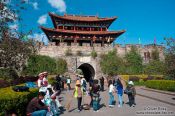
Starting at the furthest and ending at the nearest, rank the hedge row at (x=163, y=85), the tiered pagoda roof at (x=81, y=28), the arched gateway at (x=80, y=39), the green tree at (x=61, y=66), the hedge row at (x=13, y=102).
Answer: the tiered pagoda roof at (x=81, y=28) → the arched gateway at (x=80, y=39) → the green tree at (x=61, y=66) → the hedge row at (x=163, y=85) → the hedge row at (x=13, y=102)

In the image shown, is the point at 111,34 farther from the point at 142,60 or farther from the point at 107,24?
the point at 142,60

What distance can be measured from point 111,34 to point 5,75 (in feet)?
114

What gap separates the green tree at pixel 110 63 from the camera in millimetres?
40031

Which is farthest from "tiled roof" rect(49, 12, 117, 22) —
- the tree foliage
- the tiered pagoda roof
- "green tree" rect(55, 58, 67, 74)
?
the tree foliage

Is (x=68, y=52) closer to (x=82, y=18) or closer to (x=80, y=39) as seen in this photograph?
(x=80, y=39)

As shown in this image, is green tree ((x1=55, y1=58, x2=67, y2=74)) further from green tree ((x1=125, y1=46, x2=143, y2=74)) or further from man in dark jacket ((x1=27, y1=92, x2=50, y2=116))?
man in dark jacket ((x1=27, y1=92, x2=50, y2=116))

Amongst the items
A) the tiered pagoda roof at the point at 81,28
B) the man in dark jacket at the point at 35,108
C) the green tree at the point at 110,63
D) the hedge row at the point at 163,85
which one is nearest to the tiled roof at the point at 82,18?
the tiered pagoda roof at the point at 81,28

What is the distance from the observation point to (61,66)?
129ft

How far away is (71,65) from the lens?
134ft

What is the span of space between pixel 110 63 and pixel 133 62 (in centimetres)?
449

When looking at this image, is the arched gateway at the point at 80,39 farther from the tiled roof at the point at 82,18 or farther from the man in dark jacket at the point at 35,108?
the man in dark jacket at the point at 35,108

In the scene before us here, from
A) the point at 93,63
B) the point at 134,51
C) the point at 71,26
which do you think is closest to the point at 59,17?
the point at 71,26

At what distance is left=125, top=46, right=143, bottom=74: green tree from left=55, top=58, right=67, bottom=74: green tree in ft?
33.1

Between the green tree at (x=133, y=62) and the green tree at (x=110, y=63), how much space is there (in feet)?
5.04
